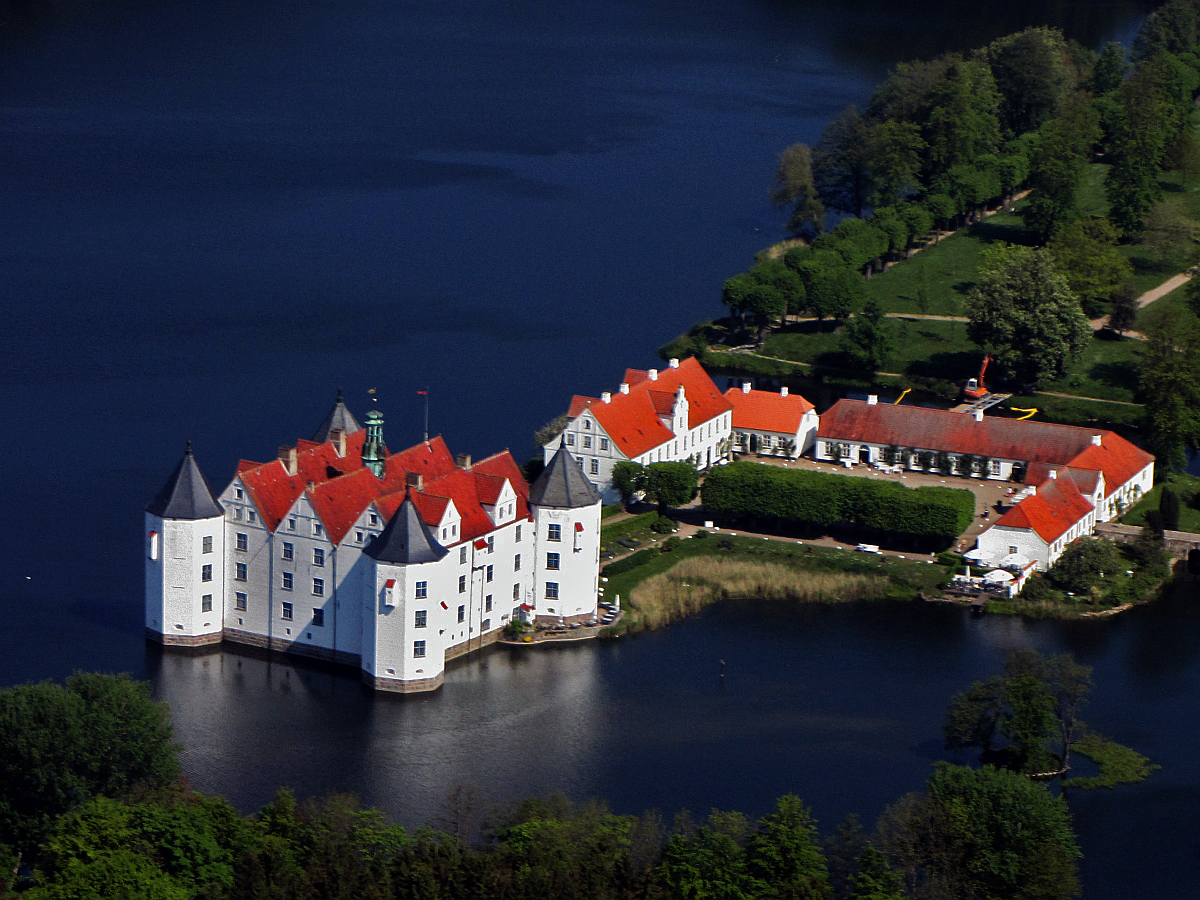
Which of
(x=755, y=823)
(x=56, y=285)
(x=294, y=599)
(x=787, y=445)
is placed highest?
(x=56, y=285)

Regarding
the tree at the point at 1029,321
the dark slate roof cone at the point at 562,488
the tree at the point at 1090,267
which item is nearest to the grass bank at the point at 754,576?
the dark slate roof cone at the point at 562,488

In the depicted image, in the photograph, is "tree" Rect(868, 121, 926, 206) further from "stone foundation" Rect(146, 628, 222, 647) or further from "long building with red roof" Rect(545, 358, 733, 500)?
"stone foundation" Rect(146, 628, 222, 647)

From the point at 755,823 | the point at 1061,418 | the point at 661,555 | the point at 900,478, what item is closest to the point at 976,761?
the point at 755,823

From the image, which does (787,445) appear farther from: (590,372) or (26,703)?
(26,703)

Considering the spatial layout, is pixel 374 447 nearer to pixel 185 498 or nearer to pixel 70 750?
pixel 185 498

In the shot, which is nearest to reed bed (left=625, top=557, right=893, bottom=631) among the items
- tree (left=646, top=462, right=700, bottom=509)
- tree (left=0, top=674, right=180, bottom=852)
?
tree (left=646, top=462, right=700, bottom=509)

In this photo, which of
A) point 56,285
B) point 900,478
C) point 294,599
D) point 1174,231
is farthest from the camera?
point 1174,231
